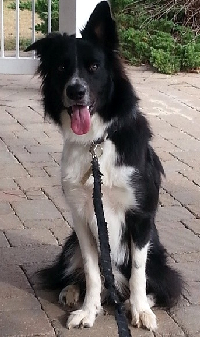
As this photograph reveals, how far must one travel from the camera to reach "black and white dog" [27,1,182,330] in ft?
10.7

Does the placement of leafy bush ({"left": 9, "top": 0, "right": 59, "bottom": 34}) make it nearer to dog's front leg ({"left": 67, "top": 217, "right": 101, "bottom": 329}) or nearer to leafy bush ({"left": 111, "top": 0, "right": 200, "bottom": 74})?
leafy bush ({"left": 111, "top": 0, "right": 200, "bottom": 74})

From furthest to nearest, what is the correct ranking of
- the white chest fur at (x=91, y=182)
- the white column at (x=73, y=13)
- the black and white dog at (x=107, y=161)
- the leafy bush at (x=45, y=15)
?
Answer: the leafy bush at (x=45, y=15) → the white column at (x=73, y=13) → the white chest fur at (x=91, y=182) → the black and white dog at (x=107, y=161)

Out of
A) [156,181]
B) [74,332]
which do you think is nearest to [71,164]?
[156,181]

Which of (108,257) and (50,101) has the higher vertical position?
(50,101)

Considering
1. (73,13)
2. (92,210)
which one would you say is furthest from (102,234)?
(73,13)

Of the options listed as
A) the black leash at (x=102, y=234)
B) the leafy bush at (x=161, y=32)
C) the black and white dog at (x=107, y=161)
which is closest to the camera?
the black leash at (x=102, y=234)

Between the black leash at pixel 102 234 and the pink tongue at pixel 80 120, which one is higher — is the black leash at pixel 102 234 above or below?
below

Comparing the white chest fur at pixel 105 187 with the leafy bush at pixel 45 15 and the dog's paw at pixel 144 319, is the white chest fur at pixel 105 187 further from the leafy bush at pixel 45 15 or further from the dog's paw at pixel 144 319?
the leafy bush at pixel 45 15

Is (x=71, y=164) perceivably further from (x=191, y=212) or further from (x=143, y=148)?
(x=191, y=212)

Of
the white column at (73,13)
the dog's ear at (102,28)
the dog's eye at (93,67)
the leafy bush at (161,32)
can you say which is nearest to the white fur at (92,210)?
the dog's eye at (93,67)

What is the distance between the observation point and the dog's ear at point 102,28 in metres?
3.28

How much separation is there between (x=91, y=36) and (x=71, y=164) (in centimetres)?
64

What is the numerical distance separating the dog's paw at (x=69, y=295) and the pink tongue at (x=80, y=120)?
3.12 feet

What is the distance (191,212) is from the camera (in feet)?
16.3
